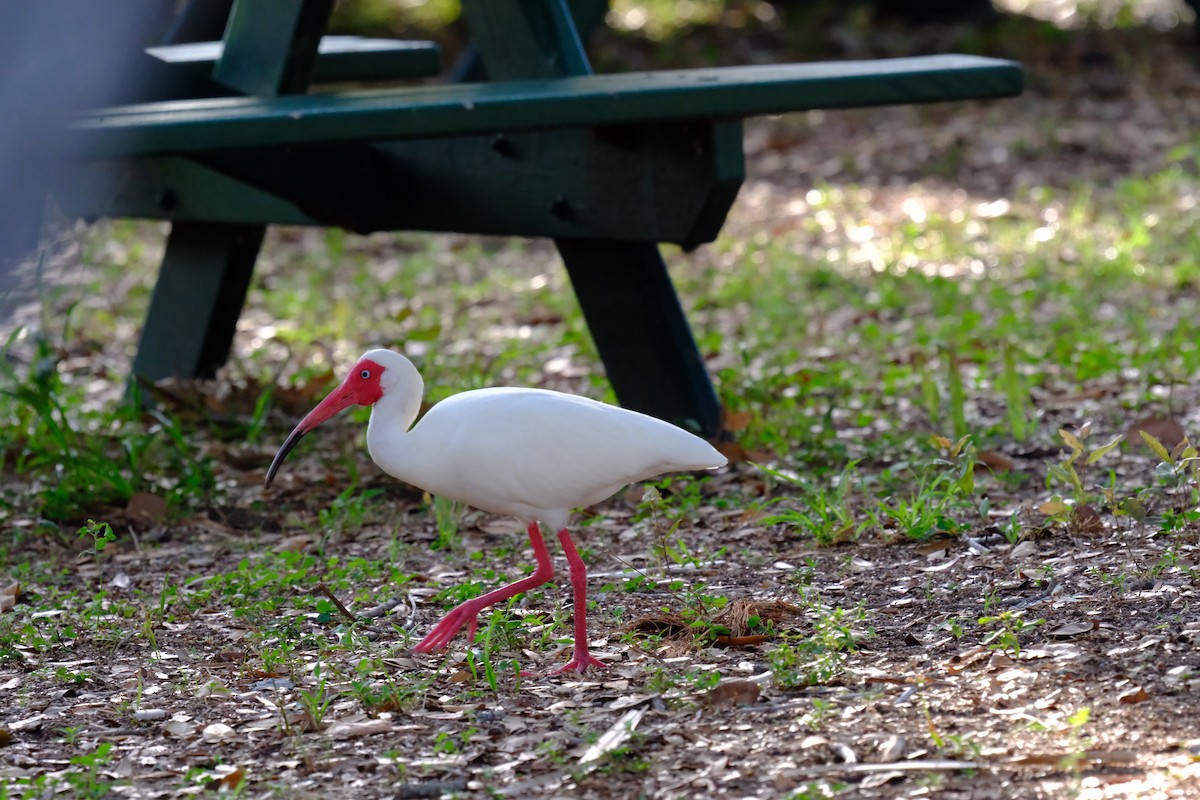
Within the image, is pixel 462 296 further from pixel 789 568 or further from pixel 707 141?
pixel 789 568

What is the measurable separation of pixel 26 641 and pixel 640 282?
6.86 feet

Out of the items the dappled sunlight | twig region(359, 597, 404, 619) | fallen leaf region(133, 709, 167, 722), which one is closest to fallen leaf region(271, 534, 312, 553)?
twig region(359, 597, 404, 619)

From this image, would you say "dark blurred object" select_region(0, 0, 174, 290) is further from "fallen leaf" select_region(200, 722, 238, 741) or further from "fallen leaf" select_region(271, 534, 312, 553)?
"fallen leaf" select_region(200, 722, 238, 741)

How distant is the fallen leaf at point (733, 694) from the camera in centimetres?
275

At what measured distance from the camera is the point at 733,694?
2.76 metres

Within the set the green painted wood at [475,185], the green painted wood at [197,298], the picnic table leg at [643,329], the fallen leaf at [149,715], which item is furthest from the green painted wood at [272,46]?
the fallen leaf at [149,715]

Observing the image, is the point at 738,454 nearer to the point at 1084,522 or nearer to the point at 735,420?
the point at 735,420

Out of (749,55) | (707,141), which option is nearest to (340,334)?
(707,141)

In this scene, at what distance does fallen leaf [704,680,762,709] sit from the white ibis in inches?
16.4

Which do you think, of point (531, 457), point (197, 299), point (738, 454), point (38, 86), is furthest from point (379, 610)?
point (197, 299)

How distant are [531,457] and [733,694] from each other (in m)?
0.70

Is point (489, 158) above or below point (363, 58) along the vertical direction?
below

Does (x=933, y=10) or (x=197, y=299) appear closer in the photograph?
(x=197, y=299)

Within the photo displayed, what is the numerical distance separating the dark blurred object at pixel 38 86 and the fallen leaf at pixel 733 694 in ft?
7.24
